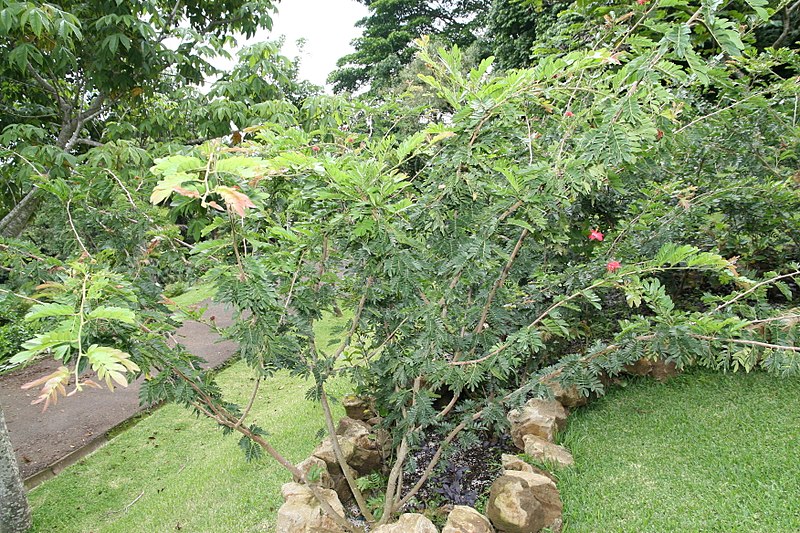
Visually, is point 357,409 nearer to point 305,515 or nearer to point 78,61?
point 305,515

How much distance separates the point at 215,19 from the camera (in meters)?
4.24

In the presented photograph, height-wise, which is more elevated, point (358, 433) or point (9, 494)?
point (9, 494)

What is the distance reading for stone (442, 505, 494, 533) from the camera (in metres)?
2.02

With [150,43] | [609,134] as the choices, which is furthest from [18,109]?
[609,134]

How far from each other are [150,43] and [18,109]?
129 cm

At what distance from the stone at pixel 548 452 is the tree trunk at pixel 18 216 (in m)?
3.69

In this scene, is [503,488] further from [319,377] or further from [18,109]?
[18,109]

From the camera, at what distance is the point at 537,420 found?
2.94 m

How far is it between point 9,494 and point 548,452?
3.33 m

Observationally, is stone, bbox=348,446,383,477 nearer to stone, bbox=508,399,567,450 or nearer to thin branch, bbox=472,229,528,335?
stone, bbox=508,399,567,450

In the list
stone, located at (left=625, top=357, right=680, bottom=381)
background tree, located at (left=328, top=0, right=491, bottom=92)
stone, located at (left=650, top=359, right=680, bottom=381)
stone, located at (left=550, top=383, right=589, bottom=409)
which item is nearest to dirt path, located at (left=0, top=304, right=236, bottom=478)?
stone, located at (left=550, top=383, right=589, bottom=409)

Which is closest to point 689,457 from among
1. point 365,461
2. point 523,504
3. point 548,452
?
point 548,452

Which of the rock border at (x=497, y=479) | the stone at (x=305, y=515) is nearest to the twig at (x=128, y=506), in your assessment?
the rock border at (x=497, y=479)

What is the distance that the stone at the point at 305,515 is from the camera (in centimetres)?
212
